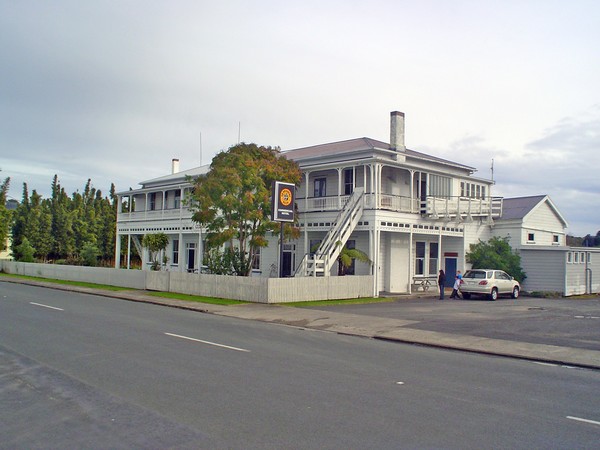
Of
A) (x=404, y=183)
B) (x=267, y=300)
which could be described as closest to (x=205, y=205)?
(x=267, y=300)

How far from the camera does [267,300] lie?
78.0 feet

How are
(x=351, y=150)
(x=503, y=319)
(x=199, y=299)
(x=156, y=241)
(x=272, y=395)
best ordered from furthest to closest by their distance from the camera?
(x=156, y=241) → (x=351, y=150) → (x=199, y=299) → (x=503, y=319) → (x=272, y=395)

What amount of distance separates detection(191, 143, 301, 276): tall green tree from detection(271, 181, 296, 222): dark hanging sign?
1.50m

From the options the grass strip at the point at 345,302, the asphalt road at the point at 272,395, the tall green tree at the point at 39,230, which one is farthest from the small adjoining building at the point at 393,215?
the tall green tree at the point at 39,230

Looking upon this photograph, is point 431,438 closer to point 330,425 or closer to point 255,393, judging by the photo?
Answer: point 330,425

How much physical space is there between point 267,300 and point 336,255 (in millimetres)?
5189

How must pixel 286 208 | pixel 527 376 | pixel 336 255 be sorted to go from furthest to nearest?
pixel 336 255
pixel 286 208
pixel 527 376

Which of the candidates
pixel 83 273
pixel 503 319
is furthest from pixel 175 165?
pixel 503 319

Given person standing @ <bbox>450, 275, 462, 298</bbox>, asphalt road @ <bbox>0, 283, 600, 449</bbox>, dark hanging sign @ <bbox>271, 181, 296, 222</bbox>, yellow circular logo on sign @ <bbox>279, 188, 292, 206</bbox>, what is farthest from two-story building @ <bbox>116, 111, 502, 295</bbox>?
asphalt road @ <bbox>0, 283, 600, 449</bbox>

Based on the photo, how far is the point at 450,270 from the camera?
118 ft

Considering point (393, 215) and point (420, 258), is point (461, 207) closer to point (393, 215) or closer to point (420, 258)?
point (420, 258)

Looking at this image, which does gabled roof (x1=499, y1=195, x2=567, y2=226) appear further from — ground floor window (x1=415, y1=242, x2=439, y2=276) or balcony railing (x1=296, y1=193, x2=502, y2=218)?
ground floor window (x1=415, y1=242, x2=439, y2=276)

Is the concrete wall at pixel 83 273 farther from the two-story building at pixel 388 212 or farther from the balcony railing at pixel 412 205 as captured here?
the balcony railing at pixel 412 205

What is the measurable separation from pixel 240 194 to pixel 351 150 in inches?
311
